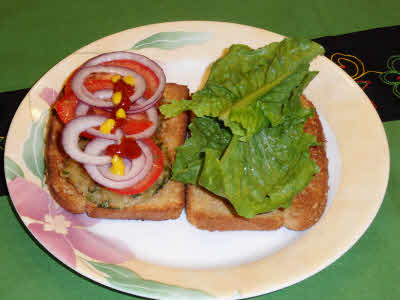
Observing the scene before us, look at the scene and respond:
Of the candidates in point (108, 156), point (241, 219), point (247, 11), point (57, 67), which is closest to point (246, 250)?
point (241, 219)

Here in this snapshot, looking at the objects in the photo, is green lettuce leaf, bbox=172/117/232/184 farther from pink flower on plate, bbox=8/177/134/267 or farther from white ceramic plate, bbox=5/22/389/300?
pink flower on plate, bbox=8/177/134/267

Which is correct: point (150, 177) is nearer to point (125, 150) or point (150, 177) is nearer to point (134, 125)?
point (125, 150)

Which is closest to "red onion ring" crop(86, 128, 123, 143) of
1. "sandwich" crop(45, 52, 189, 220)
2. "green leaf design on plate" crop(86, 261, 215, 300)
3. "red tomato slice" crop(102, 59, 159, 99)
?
"sandwich" crop(45, 52, 189, 220)

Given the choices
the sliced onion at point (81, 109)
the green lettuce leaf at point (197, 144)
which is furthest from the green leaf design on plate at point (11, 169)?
the green lettuce leaf at point (197, 144)

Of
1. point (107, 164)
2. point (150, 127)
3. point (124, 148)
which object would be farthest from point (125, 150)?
point (150, 127)

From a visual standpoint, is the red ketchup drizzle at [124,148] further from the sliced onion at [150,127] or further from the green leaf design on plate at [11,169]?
the green leaf design on plate at [11,169]

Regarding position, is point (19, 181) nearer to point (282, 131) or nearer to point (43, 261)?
point (43, 261)
